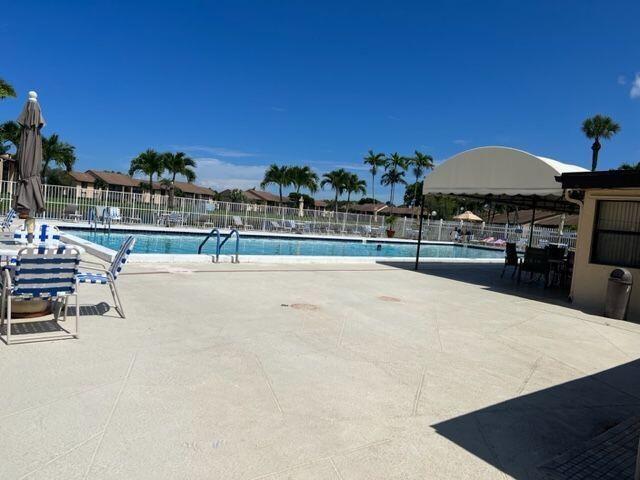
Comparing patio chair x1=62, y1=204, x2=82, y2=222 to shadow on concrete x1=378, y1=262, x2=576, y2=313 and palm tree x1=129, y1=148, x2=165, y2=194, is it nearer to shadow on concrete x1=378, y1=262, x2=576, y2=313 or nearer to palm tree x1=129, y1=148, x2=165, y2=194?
shadow on concrete x1=378, y1=262, x2=576, y2=313

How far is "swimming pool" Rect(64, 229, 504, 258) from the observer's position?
18953 millimetres

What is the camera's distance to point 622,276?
880 centimetres

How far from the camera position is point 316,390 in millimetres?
4164

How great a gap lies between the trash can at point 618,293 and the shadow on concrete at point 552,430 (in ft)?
14.4

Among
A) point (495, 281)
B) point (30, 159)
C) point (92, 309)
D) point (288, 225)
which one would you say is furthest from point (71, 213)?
point (495, 281)

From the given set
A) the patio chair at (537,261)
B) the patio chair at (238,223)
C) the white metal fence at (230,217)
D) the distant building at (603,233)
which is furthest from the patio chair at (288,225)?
the distant building at (603,233)

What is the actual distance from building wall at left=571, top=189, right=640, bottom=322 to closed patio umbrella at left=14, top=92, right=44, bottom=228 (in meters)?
10.5

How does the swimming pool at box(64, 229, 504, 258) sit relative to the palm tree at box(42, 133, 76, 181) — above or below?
below

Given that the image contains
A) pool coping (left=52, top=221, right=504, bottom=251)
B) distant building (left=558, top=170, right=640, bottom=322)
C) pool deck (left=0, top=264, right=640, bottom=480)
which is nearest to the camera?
pool deck (left=0, top=264, right=640, bottom=480)

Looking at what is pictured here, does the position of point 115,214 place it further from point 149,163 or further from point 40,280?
point 149,163

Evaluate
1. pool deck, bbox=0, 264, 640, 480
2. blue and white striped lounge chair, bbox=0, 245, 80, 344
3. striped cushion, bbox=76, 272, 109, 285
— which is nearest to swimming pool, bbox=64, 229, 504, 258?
striped cushion, bbox=76, 272, 109, 285

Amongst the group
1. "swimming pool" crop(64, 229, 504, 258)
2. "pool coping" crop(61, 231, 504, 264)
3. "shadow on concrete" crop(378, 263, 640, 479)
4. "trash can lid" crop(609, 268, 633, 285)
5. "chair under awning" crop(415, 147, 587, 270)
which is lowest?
"swimming pool" crop(64, 229, 504, 258)

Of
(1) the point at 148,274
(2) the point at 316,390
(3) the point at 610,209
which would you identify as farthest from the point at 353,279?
(2) the point at 316,390

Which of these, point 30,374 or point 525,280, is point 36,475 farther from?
point 525,280
